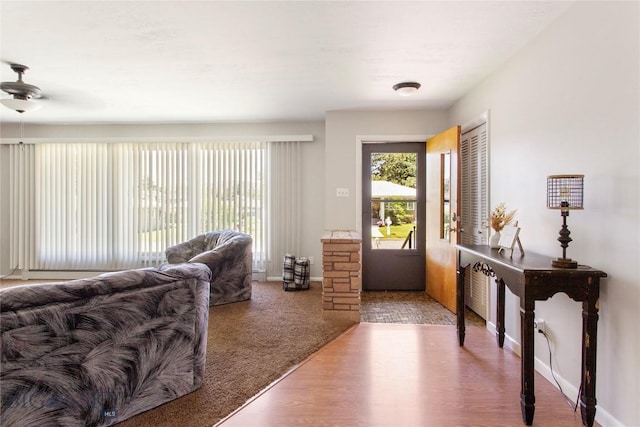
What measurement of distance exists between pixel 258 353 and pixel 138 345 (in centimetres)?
99

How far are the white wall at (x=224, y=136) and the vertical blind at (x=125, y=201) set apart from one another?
0.55ft

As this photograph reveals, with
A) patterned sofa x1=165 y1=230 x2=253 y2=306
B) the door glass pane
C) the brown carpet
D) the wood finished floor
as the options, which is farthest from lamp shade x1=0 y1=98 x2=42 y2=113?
the door glass pane

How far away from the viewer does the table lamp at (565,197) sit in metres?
1.64

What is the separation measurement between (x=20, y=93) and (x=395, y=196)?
14.0 feet

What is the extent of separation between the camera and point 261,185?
4754 mm

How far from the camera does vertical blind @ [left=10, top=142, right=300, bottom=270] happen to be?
4758 mm

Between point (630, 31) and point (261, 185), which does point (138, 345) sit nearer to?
point (630, 31)

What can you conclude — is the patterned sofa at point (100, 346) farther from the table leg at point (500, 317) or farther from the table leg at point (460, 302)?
the table leg at point (500, 317)

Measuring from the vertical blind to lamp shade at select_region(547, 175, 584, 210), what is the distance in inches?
145

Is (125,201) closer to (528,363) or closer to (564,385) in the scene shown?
(528,363)

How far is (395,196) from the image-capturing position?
4.22 m

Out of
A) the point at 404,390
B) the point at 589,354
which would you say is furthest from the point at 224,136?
the point at 589,354

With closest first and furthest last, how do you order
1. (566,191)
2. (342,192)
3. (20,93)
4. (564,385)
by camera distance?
(566,191), (564,385), (20,93), (342,192)

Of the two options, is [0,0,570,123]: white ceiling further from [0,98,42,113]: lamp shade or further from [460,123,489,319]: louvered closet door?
[460,123,489,319]: louvered closet door
